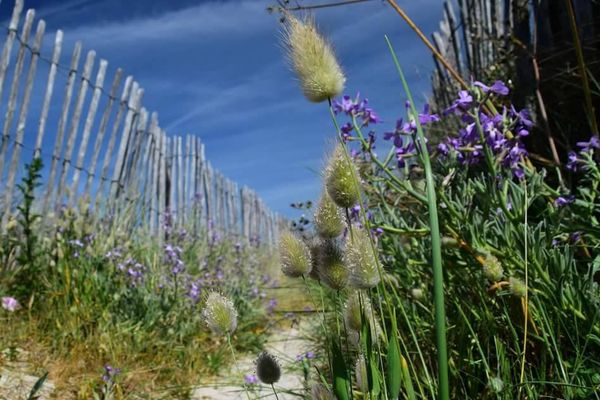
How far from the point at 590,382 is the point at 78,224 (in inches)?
117

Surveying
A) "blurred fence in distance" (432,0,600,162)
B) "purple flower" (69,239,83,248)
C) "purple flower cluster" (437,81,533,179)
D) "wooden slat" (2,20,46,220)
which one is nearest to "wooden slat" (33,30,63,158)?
"wooden slat" (2,20,46,220)

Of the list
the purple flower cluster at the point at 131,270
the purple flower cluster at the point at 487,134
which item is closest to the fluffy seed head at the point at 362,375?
the purple flower cluster at the point at 487,134

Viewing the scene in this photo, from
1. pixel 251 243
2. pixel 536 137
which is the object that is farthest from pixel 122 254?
pixel 251 243

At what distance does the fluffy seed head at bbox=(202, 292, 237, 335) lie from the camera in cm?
96

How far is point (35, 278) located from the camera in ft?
11.4

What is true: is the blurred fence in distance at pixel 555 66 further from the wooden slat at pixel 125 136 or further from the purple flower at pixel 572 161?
the wooden slat at pixel 125 136

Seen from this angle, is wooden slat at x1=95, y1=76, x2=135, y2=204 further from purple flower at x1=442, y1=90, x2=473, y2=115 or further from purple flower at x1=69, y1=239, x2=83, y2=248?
purple flower at x1=442, y1=90, x2=473, y2=115

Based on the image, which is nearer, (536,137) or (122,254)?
(536,137)

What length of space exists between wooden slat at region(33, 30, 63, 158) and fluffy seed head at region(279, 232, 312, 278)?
440cm

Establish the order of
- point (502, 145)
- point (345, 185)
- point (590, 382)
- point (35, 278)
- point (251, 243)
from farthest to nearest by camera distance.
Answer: point (251, 243) → point (35, 278) → point (502, 145) → point (590, 382) → point (345, 185)

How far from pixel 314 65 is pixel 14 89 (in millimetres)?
4447

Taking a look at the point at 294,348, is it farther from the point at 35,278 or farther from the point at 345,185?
the point at 345,185

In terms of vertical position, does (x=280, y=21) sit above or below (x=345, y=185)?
above

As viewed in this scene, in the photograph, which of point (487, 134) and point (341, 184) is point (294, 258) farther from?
point (487, 134)
